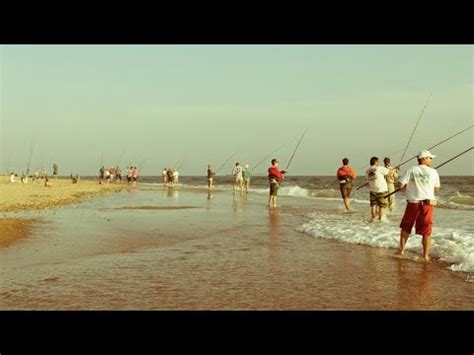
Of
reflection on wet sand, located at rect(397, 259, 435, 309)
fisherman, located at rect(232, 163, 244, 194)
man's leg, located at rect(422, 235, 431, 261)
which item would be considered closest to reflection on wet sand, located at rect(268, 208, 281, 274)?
reflection on wet sand, located at rect(397, 259, 435, 309)

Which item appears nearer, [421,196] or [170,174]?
[421,196]

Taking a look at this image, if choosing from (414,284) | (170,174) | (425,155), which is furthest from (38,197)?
(170,174)

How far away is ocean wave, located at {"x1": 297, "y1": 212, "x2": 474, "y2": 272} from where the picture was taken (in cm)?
702

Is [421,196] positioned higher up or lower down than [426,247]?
higher up

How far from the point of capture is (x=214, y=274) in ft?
19.9

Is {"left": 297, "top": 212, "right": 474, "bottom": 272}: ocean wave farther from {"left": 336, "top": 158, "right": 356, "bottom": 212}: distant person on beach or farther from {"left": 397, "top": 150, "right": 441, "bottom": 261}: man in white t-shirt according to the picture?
{"left": 336, "top": 158, "right": 356, "bottom": 212}: distant person on beach

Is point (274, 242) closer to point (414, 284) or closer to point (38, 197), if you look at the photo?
point (414, 284)

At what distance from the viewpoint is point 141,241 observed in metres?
9.12

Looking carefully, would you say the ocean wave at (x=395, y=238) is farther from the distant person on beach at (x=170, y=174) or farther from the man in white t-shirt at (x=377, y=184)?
the distant person on beach at (x=170, y=174)

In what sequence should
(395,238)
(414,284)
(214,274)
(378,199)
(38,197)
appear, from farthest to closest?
(38,197), (378,199), (395,238), (214,274), (414,284)

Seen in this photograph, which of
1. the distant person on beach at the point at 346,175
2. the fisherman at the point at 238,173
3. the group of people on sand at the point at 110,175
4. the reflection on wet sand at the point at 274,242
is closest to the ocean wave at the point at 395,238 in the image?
the reflection on wet sand at the point at 274,242

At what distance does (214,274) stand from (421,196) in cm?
356
